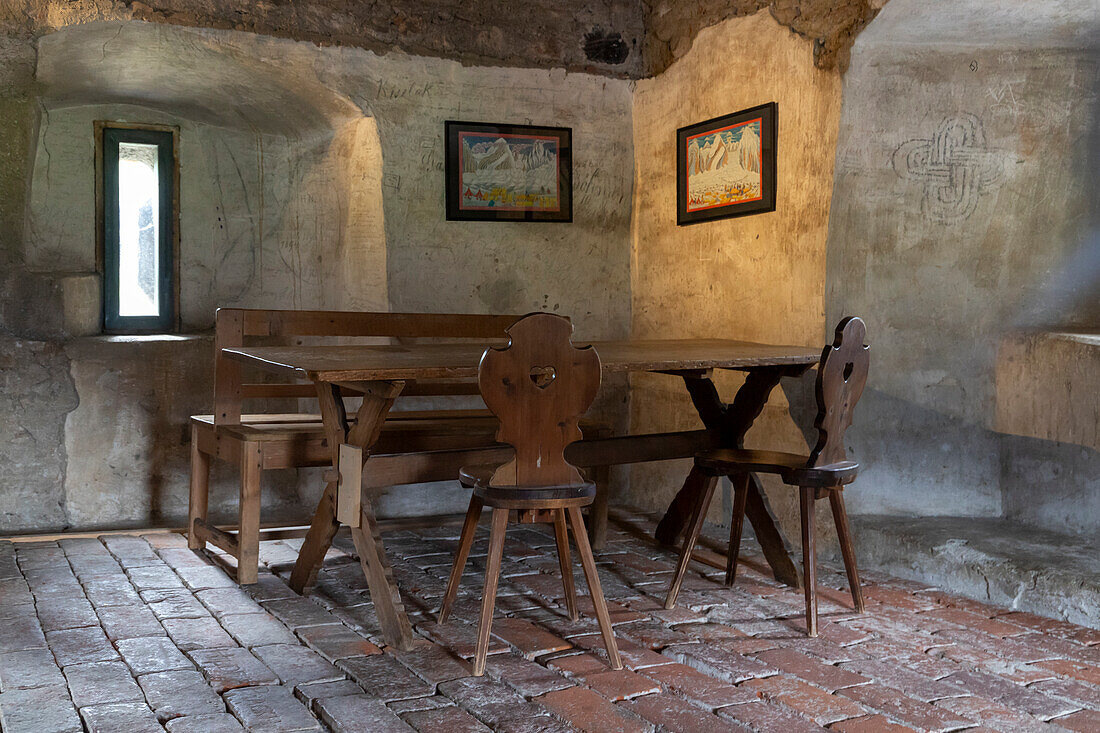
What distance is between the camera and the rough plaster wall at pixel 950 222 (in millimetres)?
4824

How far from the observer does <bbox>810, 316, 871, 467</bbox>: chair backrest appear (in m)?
3.63

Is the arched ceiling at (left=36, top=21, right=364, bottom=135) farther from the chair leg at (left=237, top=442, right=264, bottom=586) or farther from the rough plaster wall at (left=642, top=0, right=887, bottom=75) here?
the chair leg at (left=237, top=442, right=264, bottom=586)

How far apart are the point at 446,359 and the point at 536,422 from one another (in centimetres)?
52

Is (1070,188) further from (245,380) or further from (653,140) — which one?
(245,380)

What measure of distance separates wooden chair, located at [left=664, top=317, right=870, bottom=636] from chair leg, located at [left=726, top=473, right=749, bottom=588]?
0.19 m

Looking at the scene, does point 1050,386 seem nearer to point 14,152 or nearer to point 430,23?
point 430,23

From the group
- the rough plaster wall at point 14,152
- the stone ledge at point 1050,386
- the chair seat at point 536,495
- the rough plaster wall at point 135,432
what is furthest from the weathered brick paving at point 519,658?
the rough plaster wall at point 14,152

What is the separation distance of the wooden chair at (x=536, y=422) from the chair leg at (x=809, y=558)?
79 centimetres

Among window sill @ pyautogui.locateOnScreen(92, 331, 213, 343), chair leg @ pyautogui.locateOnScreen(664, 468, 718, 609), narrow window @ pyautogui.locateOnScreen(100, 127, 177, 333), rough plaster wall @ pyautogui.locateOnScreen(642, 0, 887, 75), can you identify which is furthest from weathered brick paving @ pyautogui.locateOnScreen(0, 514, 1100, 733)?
rough plaster wall @ pyautogui.locateOnScreen(642, 0, 887, 75)

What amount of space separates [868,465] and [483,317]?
2009 mm

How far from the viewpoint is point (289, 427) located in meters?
4.51

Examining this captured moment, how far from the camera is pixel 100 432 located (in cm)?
550

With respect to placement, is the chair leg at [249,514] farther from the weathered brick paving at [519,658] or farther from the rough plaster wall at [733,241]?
the rough plaster wall at [733,241]

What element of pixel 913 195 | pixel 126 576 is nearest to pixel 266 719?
pixel 126 576
